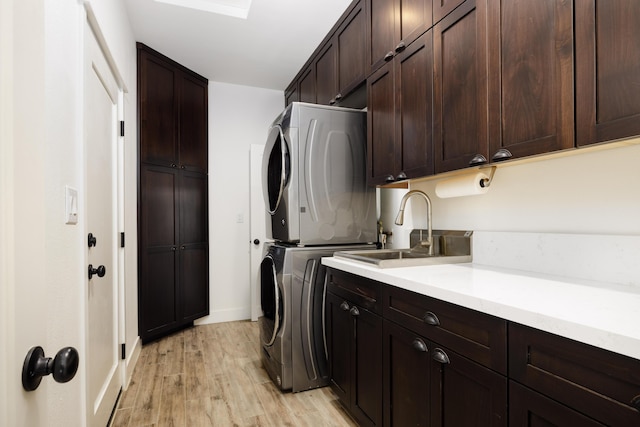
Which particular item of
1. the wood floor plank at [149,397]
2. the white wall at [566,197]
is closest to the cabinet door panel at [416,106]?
the white wall at [566,197]

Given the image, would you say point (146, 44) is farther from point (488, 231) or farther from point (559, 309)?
point (559, 309)

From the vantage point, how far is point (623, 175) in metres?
1.18

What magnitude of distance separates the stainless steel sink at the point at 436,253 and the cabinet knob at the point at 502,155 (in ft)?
1.92

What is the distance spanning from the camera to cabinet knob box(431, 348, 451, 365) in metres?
1.14

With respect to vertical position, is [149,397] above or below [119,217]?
below

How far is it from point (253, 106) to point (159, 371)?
117 inches

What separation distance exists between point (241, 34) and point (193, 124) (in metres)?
1.13

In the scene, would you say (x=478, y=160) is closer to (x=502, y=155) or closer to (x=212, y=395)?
(x=502, y=155)

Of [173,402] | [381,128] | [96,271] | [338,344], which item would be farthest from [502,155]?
[173,402]

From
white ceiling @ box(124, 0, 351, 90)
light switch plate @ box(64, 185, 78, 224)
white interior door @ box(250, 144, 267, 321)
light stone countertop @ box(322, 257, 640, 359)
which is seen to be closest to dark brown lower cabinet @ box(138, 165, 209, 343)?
white interior door @ box(250, 144, 267, 321)

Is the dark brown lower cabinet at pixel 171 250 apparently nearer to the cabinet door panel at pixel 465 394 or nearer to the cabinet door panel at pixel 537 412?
the cabinet door panel at pixel 465 394

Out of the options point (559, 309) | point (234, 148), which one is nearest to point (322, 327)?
point (559, 309)

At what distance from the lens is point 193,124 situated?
11.8ft

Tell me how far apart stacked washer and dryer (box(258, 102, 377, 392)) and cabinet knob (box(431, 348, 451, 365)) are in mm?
1182
